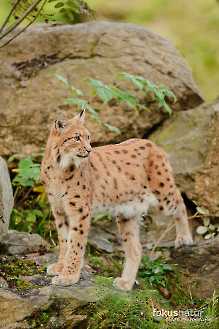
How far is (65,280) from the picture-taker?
725 centimetres

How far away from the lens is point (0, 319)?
21.9ft

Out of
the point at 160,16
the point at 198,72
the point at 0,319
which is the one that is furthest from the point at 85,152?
the point at 160,16

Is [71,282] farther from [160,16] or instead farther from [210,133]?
[160,16]

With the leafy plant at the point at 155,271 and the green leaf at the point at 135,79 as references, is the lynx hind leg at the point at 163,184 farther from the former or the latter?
the green leaf at the point at 135,79

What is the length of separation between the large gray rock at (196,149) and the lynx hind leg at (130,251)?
131 cm

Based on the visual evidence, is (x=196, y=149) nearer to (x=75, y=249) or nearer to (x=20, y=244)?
(x=20, y=244)

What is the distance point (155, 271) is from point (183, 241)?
43 cm

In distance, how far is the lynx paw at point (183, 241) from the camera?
8.70m

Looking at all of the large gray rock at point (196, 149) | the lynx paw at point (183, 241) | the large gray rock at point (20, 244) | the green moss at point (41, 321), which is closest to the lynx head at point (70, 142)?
the large gray rock at point (20, 244)

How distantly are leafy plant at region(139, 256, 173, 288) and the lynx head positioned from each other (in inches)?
62.6

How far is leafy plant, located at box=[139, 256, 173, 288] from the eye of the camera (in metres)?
8.45

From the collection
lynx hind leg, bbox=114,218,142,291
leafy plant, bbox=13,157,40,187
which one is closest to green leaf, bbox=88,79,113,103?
lynx hind leg, bbox=114,218,142,291

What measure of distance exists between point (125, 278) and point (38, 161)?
230 centimetres

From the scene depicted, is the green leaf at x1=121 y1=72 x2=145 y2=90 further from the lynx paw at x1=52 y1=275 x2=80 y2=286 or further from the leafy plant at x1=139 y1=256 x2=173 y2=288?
the lynx paw at x1=52 y1=275 x2=80 y2=286
